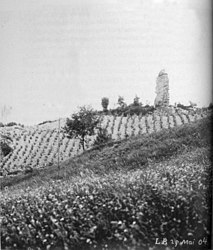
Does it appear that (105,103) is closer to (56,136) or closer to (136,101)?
(136,101)

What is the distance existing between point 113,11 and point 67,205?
0.99m

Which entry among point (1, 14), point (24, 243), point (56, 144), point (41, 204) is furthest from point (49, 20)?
point (24, 243)

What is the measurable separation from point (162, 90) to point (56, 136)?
1.94 ft

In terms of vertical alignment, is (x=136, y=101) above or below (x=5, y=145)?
above

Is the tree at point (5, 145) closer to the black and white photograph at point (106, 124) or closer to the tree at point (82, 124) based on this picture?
the black and white photograph at point (106, 124)

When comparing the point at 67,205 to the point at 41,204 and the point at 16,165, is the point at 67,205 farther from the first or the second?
the point at 16,165

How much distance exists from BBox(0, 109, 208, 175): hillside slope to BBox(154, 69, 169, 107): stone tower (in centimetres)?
6

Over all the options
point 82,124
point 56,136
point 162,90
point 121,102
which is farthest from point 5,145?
point 162,90

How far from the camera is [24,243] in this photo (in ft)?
7.68

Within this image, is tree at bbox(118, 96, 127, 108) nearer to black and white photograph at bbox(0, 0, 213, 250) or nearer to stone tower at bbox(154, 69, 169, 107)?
black and white photograph at bbox(0, 0, 213, 250)

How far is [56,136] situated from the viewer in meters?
2.47

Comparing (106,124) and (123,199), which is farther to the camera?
(106,124)

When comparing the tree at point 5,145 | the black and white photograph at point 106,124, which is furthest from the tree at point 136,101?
the tree at point 5,145

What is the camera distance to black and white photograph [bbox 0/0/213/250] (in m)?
2.38
